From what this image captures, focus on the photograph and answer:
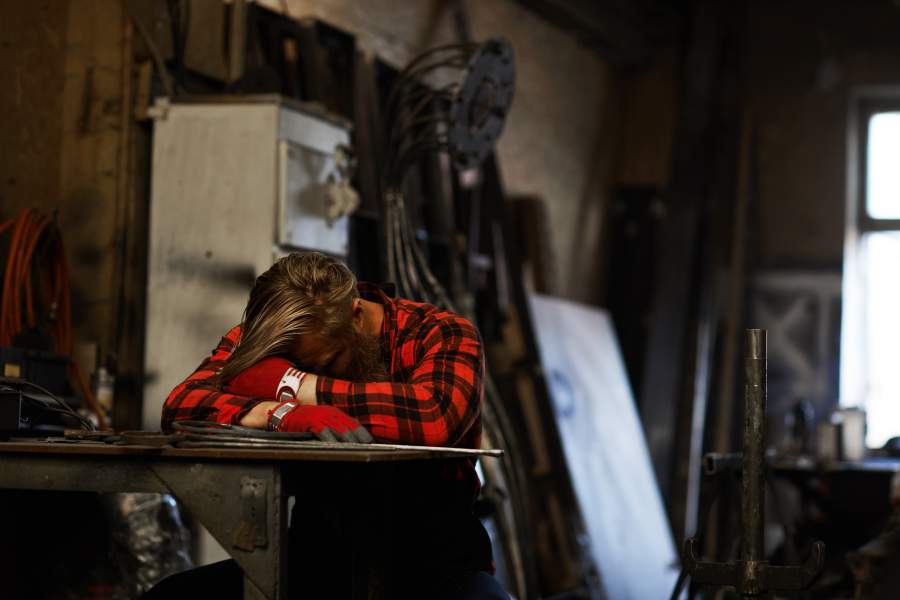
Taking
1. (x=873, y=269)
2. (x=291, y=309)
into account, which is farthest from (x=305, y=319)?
(x=873, y=269)

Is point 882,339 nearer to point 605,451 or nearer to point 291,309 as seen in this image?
point 605,451

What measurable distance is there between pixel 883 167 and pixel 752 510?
18.9 ft

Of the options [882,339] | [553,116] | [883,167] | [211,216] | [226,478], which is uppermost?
[553,116]

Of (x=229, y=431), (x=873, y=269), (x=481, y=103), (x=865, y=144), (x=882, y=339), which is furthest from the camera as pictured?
(x=865, y=144)

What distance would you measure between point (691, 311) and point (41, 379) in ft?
15.2

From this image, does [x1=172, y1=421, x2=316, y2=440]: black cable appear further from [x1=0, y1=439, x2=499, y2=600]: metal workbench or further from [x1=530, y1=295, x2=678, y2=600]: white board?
[x1=530, y1=295, x2=678, y2=600]: white board

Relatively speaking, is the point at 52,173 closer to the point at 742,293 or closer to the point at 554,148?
the point at 554,148

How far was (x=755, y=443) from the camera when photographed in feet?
8.56

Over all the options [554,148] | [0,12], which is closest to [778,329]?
[554,148]

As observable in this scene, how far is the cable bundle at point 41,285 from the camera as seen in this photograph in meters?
3.33

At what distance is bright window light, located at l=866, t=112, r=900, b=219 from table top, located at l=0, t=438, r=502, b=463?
6390 mm

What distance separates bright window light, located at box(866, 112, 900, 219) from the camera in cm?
778

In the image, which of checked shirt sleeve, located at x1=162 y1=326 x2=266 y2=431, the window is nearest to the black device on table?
checked shirt sleeve, located at x1=162 y1=326 x2=266 y2=431

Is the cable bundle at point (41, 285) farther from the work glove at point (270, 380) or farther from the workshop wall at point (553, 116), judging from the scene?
the workshop wall at point (553, 116)
